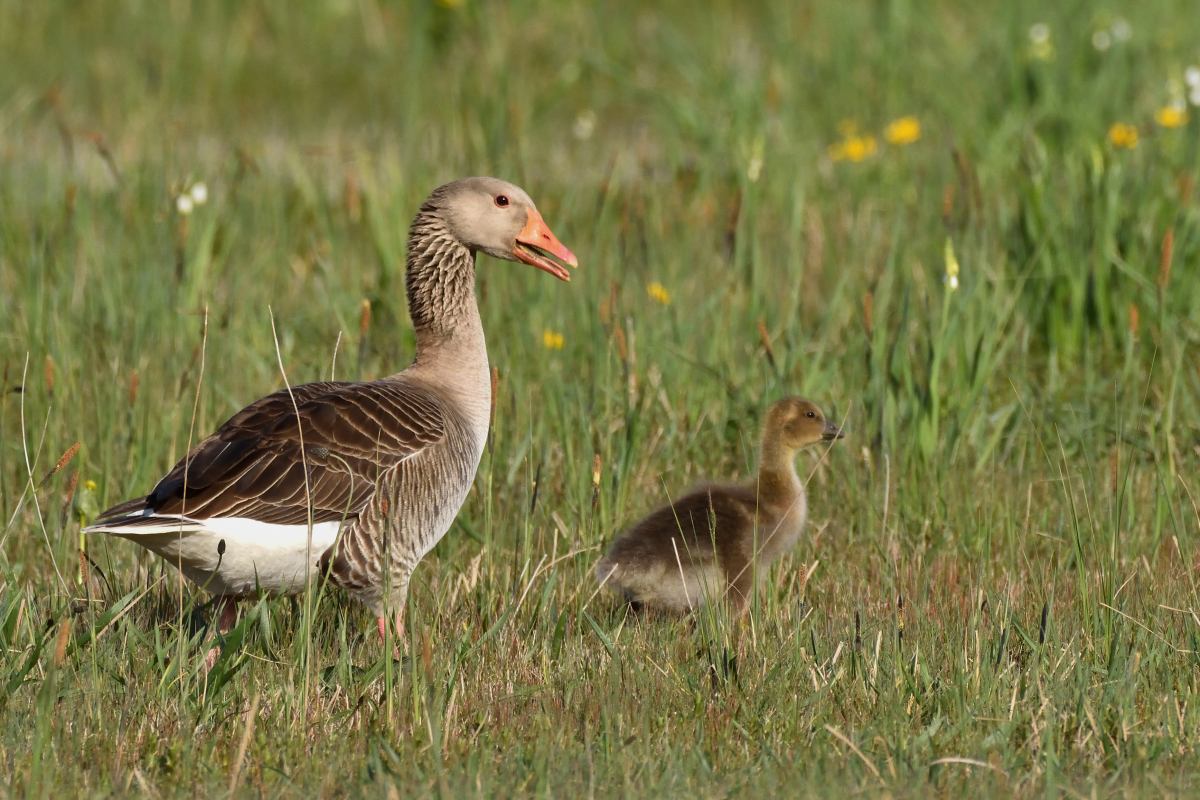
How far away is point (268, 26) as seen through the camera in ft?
43.6

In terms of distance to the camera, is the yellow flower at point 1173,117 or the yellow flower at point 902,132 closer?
the yellow flower at point 1173,117

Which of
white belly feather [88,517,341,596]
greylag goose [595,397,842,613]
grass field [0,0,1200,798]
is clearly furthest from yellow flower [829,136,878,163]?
white belly feather [88,517,341,596]

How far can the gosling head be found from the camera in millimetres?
5949

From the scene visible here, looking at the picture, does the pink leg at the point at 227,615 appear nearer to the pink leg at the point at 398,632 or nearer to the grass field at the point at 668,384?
the grass field at the point at 668,384

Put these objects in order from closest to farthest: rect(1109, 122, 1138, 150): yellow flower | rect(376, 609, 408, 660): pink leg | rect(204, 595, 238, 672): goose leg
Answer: rect(376, 609, 408, 660): pink leg → rect(204, 595, 238, 672): goose leg → rect(1109, 122, 1138, 150): yellow flower

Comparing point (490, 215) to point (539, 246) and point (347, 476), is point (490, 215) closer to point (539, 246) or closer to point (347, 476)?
point (539, 246)

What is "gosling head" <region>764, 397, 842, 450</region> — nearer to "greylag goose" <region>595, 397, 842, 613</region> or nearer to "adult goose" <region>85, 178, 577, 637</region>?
"greylag goose" <region>595, 397, 842, 613</region>

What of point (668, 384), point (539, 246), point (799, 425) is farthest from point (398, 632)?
point (668, 384)

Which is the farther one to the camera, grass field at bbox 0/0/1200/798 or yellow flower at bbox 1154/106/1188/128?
yellow flower at bbox 1154/106/1188/128

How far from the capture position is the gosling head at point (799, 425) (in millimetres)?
5949

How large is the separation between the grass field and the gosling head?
0.27m

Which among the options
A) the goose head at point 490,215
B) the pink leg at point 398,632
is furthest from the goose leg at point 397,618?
the goose head at point 490,215

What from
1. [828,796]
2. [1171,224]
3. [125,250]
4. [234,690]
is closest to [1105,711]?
[828,796]

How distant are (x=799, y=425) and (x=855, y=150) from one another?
3825mm
